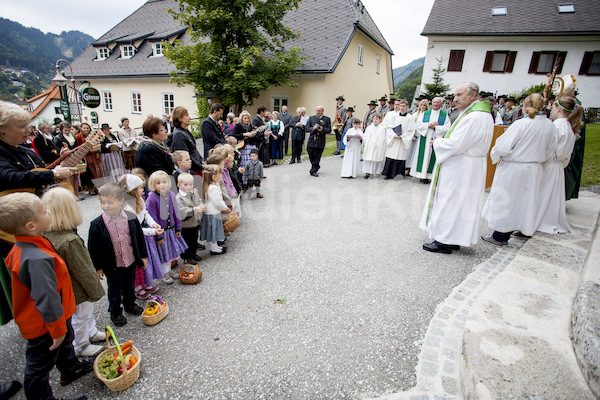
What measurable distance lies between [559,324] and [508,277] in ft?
2.48

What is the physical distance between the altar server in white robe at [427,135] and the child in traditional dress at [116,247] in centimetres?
692

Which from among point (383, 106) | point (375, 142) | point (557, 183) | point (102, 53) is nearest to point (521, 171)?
point (557, 183)

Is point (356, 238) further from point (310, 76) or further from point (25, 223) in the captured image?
point (310, 76)

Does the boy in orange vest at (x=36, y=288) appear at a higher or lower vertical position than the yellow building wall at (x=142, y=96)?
lower

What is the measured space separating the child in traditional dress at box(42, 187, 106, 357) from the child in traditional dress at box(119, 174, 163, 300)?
688 mm

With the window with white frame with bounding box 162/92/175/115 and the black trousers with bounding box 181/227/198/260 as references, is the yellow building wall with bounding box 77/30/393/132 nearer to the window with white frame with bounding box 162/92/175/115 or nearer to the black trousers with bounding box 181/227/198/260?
the window with white frame with bounding box 162/92/175/115

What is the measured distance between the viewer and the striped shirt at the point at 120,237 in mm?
2873

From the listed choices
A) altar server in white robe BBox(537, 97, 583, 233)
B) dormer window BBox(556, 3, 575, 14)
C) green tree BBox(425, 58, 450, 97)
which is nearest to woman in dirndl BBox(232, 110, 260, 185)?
altar server in white robe BBox(537, 97, 583, 233)

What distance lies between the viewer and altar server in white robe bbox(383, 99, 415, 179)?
8.50 m

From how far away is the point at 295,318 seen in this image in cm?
311

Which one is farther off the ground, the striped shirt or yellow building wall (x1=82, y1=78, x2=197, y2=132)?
yellow building wall (x1=82, y1=78, x2=197, y2=132)

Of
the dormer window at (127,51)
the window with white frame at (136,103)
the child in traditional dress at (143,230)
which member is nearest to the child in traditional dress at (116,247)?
the child in traditional dress at (143,230)

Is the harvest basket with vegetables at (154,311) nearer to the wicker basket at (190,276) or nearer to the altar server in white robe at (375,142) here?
the wicker basket at (190,276)

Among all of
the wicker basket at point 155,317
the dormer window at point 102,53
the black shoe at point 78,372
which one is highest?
the dormer window at point 102,53
